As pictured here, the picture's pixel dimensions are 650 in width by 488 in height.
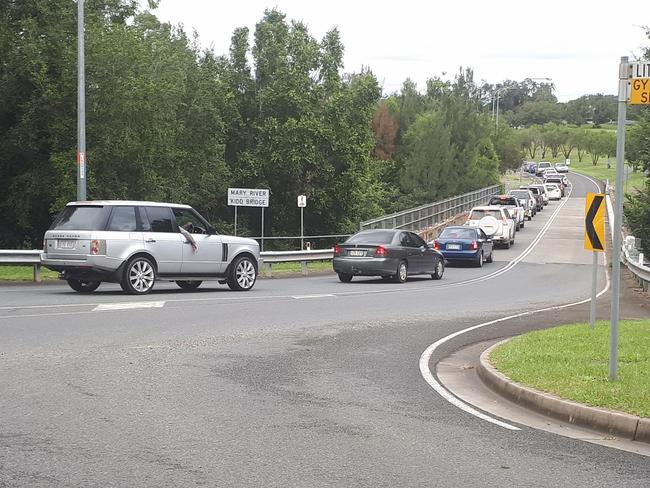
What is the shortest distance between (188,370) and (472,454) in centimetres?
420

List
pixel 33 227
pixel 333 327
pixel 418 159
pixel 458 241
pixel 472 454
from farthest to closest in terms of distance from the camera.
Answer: pixel 418 159 < pixel 33 227 < pixel 458 241 < pixel 333 327 < pixel 472 454

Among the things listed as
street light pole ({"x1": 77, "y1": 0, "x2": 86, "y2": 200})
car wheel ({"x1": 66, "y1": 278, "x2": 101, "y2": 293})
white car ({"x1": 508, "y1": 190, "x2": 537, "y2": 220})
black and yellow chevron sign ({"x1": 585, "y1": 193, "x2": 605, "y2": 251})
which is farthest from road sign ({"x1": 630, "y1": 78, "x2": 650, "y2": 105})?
white car ({"x1": 508, "y1": 190, "x2": 537, "y2": 220})

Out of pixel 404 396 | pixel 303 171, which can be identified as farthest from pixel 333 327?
pixel 303 171

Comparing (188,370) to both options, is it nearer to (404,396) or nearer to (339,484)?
(404,396)

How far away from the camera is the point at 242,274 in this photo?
831 inches

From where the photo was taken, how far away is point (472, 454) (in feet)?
22.8

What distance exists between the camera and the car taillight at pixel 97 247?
18186mm

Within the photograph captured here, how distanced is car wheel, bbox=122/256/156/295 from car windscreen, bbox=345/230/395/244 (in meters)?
8.14

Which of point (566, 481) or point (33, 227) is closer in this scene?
point (566, 481)

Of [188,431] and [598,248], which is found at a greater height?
[598,248]


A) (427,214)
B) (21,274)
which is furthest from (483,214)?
(21,274)

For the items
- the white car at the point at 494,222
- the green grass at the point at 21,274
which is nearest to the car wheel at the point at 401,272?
the green grass at the point at 21,274

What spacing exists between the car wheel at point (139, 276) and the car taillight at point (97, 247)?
60 centimetres

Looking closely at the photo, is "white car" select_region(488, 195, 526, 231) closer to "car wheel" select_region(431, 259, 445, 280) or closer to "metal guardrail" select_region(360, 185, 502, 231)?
"metal guardrail" select_region(360, 185, 502, 231)
